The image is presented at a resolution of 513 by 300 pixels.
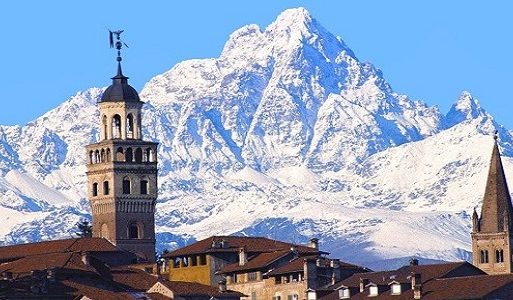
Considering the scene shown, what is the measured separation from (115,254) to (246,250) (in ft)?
35.4

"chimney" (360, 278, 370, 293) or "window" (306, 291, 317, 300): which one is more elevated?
"chimney" (360, 278, 370, 293)

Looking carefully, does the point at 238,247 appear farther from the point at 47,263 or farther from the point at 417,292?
the point at 417,292

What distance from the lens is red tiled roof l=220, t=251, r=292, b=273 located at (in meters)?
182

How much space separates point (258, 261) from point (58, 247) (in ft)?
49.3

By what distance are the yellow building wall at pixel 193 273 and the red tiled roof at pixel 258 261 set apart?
1.55 m

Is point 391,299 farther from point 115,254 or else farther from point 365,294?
point 115,254

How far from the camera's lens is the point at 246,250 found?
611 feet

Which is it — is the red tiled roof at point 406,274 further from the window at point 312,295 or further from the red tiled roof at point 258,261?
the red tiled roof at point 258,261

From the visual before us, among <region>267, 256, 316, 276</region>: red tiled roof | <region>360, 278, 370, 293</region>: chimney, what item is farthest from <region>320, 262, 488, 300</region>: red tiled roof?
<region>267, 256, 316, 276</region>: red tiled roof

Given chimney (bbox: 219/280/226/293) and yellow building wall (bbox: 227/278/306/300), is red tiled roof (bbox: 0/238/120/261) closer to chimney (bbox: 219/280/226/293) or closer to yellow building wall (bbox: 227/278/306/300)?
yellow building wall (bbox: 227/278/306/300)

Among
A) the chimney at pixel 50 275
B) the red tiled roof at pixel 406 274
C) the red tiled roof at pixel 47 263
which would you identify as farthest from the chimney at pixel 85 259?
the red tiled roof at pixel 406 274

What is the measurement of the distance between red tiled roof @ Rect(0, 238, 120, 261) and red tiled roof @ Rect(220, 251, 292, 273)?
9872 millimetres

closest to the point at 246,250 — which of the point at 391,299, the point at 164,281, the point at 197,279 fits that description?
the point at 197,279

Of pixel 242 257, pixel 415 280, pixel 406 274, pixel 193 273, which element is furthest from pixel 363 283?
pixel 193 273
